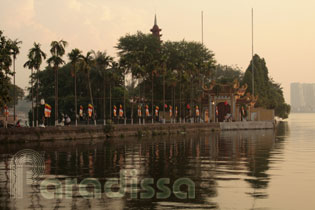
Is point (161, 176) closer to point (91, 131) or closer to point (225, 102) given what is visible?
point (91, 131)

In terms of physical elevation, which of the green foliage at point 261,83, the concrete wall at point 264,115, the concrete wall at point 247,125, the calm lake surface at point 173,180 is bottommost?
the calm lake surface at point 173,180

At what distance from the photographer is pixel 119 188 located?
822 inches

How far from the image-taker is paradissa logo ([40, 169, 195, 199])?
62.8ft

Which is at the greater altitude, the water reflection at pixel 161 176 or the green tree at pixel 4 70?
the green tree at pixel 4 70

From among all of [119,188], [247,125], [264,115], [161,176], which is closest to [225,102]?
[247,125]

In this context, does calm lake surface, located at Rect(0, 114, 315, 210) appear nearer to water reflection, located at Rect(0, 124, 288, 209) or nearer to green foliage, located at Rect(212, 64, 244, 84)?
water reflection, located at Rect(0, 124, 288, 209)

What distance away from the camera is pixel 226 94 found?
339 ft

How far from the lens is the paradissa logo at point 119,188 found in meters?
19.1

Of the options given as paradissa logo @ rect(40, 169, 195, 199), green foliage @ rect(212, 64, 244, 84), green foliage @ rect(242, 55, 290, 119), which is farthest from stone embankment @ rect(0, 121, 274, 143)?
green foliage @ rect(212, 64, 244, 84)

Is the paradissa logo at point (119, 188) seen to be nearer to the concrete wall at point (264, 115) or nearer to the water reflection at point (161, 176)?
the water reflection at point (161, 176)

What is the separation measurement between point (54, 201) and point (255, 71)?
374 ft

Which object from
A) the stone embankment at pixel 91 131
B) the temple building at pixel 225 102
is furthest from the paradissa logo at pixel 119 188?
the temple building at pixel 225 102

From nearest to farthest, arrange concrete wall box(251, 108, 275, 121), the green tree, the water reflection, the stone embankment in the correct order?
1. the water reflection
2. the green tree
3. the stone embankment
4. concrete wall box(251, 108, 275, 121)

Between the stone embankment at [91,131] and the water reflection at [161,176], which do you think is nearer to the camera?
the water reflection at [161,176]
